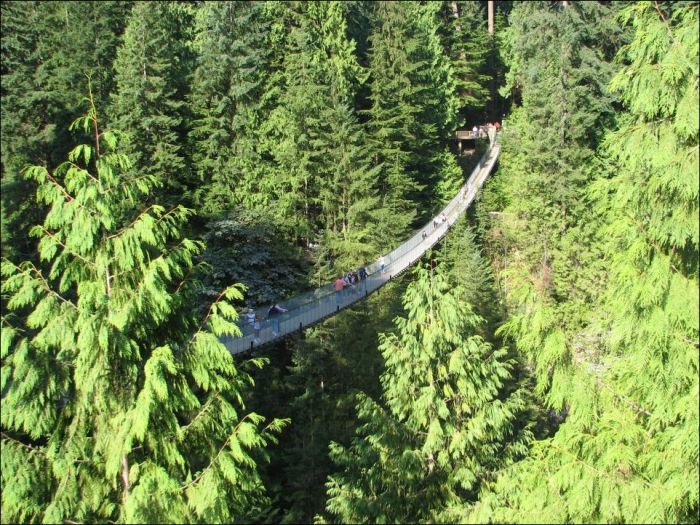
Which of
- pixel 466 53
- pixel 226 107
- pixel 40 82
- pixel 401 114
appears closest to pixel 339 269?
pixel 226 107

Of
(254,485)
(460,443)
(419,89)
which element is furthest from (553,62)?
(254,485)

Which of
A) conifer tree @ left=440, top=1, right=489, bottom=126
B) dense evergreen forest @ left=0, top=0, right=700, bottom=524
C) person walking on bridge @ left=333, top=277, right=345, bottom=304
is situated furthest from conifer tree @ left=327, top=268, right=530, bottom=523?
conifer tree @ left=440, top=1, right=489, bottom=126

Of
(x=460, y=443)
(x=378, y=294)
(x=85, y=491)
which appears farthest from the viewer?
(x=378, y=294)

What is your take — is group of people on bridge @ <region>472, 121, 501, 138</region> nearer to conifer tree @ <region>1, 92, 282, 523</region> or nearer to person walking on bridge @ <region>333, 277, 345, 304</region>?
person walking on bridge @ <region>333, 277, 345, 304</region>

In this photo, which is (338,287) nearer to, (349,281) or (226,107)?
(349,281)

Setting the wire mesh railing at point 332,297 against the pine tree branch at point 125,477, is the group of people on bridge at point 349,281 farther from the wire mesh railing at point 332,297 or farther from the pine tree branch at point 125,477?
the pine tree branch at point 125,477

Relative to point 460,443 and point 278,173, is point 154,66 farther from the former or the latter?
point 460,443
